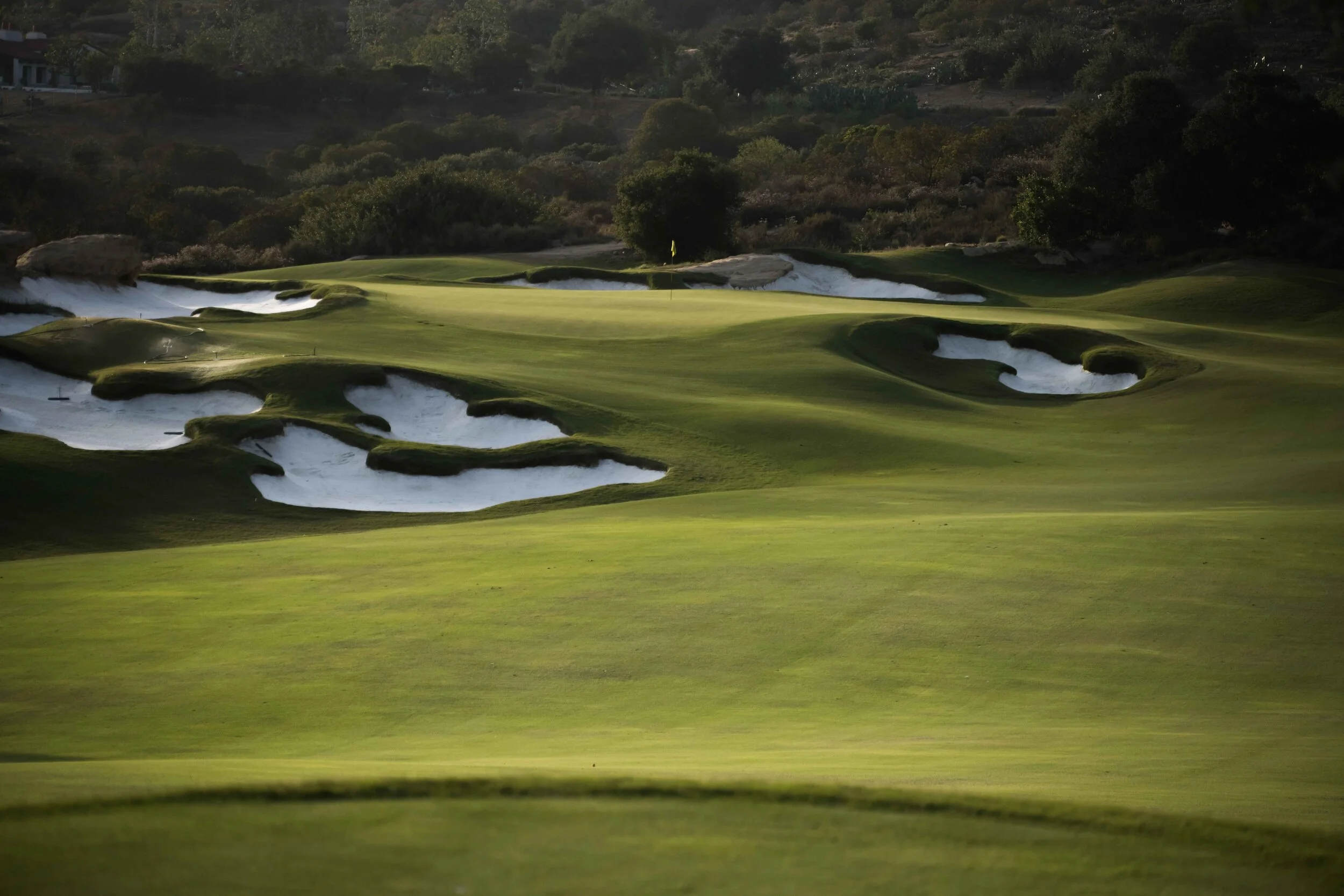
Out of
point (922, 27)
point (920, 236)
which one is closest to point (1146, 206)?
point (920, 236)

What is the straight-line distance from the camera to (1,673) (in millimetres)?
10961

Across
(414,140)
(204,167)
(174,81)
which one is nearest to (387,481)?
(204,167)

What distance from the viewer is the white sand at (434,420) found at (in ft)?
79.0

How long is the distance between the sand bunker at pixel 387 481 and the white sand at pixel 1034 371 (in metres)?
13.3

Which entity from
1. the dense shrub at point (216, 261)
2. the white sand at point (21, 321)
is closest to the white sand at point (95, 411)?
the white sand at point (21, 321)

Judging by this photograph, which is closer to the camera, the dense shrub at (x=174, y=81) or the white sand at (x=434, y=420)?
the white sand at (x=434, y=420)

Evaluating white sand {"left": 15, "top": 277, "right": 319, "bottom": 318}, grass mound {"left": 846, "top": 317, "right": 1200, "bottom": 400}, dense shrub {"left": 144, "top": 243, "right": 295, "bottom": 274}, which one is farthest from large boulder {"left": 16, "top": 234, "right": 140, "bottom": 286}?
grass mound {"left": 846, "top": 317, "right": 1200, "bottom": 400}

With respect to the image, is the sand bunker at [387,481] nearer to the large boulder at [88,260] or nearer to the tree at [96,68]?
the large boulder at [88,260]

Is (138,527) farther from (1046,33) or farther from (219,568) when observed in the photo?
(1046,33)

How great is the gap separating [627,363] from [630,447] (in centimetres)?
703

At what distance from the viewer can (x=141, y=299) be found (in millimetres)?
36062

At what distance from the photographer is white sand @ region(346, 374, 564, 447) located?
2408 cm

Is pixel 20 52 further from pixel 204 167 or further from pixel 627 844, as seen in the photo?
pixel 627 844

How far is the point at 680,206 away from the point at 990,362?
2464cm
